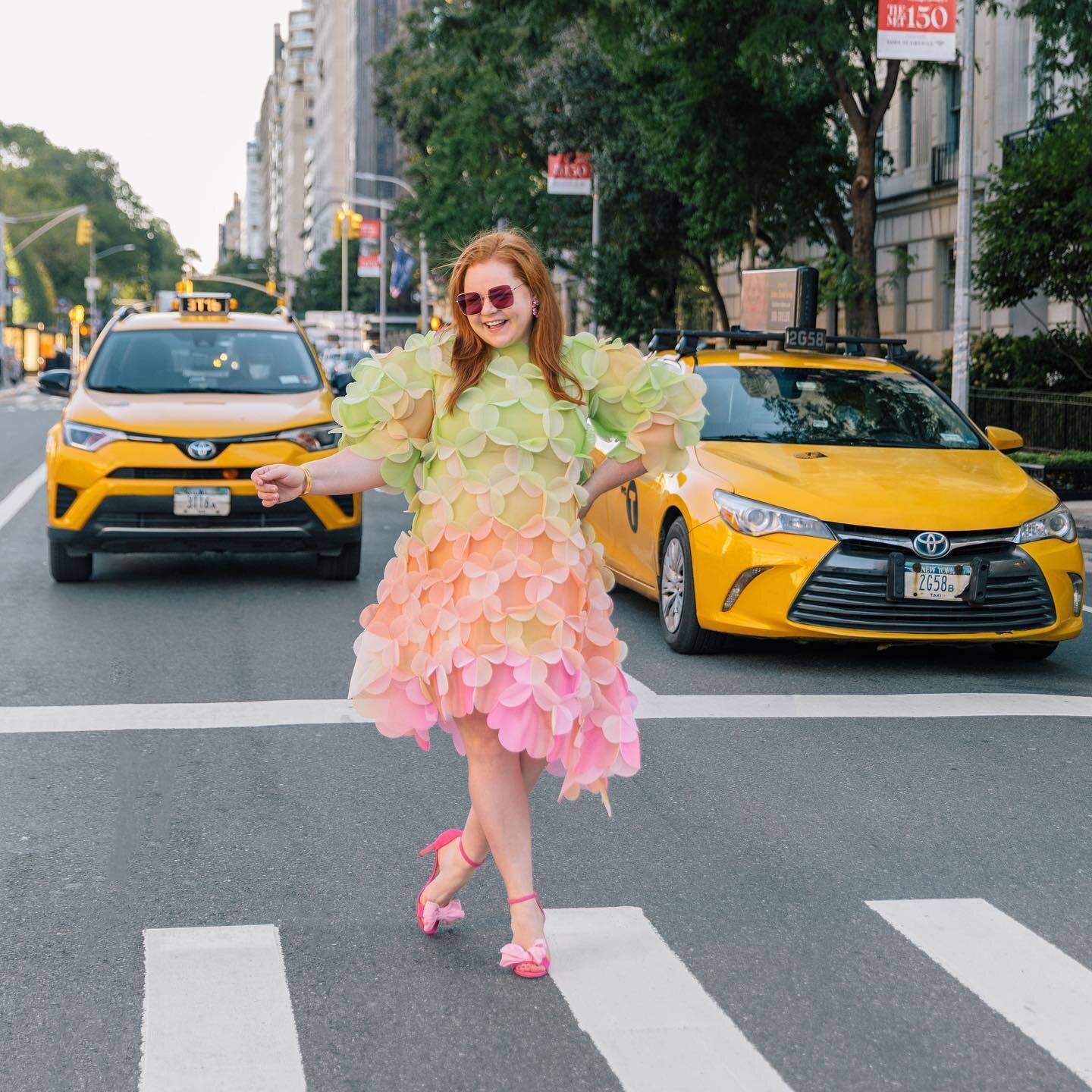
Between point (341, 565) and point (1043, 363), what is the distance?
16.9m

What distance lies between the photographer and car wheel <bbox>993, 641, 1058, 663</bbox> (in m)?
8.83

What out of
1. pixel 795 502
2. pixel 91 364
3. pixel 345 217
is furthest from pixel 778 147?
pixel 345 217

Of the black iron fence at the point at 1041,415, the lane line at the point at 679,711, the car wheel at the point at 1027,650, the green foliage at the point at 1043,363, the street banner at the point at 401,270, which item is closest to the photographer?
the lane line at the point at 679,711

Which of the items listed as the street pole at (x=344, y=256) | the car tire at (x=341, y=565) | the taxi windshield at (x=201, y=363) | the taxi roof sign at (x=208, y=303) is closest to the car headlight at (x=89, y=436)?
the taxi windshield at (x=201, y=363)

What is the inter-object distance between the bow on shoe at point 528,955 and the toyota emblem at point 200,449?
7.19 metres

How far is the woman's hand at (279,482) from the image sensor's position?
4141mm

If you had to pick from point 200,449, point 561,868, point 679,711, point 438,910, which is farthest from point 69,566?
point 438,910

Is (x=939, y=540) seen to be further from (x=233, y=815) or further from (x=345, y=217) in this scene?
(x=345, y=217)

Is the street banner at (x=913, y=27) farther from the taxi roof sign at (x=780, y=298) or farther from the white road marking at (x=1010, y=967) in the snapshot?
the white road marking at (x=1010, y=967)

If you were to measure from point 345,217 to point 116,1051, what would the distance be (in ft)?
247

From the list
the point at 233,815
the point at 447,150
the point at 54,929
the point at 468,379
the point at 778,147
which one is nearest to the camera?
the point at 468,379

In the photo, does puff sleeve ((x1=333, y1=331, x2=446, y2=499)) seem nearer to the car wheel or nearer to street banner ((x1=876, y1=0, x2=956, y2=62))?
the car wheel

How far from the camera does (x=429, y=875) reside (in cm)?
509

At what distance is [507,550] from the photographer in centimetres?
415
